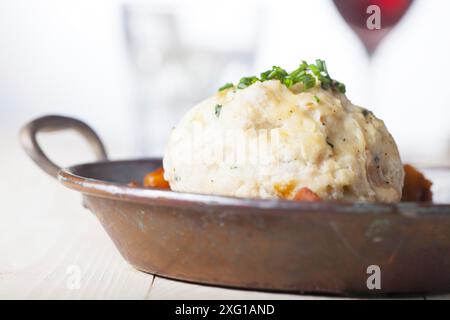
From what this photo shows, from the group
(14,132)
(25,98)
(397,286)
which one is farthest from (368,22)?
(25,98)

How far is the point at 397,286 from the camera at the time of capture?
1.48 m

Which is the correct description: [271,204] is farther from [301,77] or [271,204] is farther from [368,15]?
[368,15]

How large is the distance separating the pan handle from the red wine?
100 centimetres

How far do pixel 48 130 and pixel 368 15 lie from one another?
3.90ft

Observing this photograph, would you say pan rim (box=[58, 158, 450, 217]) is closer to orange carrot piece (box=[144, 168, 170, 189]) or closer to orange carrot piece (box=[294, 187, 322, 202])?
orange carrot piece (box=[294, 187, 322, 202])

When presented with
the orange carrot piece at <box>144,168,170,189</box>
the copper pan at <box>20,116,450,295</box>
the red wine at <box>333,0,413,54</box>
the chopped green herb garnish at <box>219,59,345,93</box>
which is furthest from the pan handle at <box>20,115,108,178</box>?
the red wine at <box>333,0,413,54</box>

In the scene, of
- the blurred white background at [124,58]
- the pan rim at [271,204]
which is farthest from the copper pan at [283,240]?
the blurred white background at [124,58]

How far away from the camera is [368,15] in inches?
100.0

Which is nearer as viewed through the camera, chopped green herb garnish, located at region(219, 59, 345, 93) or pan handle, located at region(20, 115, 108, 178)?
chopped green herb garnish, located at region(219, 59, 345, 93)

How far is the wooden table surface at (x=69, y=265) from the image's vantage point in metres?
1.54

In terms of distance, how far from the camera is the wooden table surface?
154cm

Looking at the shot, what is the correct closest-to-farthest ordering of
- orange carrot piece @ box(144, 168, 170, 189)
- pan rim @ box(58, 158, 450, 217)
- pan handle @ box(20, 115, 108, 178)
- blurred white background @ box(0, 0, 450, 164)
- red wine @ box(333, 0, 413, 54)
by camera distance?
1. pan rim @ box(58, 158, 450, 217)
2. orange carrot piece @ box(144, 168, 170, 189)
3. pan handle @ box(20, 115, 108, 178)
4. red wine @ box(333, 0, 413, 54)
5. blurred white background @ box(0, 0, 450, 164)

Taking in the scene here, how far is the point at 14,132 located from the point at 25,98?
142cm

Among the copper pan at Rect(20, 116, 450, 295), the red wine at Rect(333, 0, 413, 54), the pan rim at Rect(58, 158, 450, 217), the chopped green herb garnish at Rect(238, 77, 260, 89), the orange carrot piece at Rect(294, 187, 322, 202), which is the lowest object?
the copper pan at Rect(20, 116, 450, 295)
